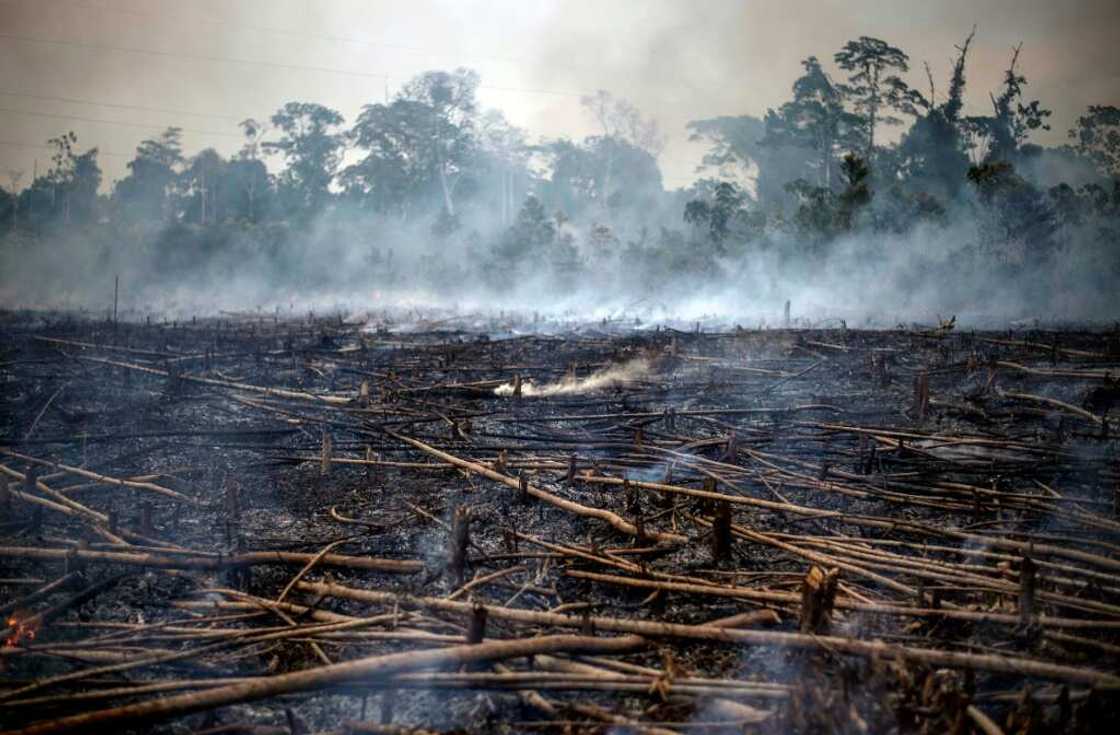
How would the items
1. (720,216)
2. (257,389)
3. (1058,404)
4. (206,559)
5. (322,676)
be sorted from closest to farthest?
(322,676), (206,559), (1058,404), (257,389), (720,216)

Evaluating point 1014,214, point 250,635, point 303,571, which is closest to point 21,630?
point 250,635

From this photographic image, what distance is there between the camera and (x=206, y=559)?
481 cm

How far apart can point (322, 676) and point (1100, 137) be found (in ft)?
155

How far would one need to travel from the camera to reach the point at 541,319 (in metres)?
28.6

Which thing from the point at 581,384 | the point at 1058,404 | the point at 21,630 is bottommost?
the point at 21,630

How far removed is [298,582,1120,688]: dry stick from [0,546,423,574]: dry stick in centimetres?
67

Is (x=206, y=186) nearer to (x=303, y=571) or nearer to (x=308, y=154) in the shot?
(x=308, y=154)

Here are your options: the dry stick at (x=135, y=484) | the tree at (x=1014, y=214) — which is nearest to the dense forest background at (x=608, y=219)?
the tree at (x=1014, y=214)

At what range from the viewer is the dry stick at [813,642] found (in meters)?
3.37

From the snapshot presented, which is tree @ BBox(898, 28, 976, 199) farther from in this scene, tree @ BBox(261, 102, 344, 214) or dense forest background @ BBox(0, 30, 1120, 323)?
tree @ BBox(261, 102, 344, 214)

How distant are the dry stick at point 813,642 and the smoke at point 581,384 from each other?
750 cm

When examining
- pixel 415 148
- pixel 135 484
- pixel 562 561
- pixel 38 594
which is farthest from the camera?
pixel 415 148

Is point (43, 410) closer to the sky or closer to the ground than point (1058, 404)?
closer to the ground

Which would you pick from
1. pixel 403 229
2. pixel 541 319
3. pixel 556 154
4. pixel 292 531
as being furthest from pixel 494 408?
pixel 556 154
